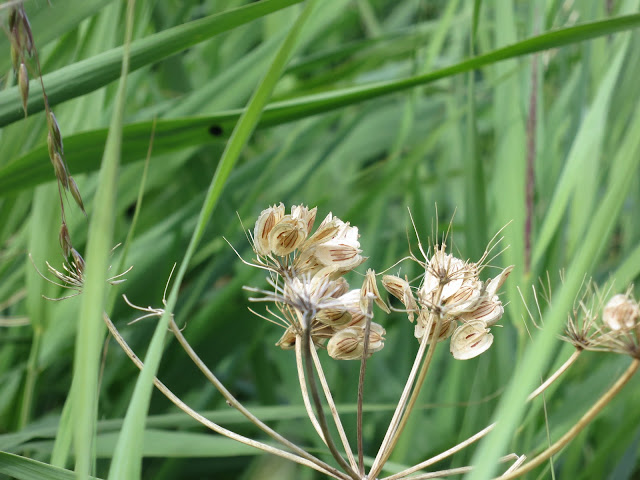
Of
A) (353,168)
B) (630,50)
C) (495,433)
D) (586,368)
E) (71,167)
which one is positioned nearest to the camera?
(495,433)

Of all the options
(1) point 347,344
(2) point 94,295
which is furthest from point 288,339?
(2) point 94,295

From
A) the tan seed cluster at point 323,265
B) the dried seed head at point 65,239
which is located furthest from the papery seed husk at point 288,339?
the dried seed head at point 65,239

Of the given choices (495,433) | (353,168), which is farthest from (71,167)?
(353,168)

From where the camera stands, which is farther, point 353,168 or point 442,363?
point 353,168

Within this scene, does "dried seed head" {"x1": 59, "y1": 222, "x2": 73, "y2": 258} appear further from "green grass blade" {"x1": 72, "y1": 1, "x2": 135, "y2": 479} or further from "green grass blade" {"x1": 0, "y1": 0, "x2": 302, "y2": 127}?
"green grass blade" {"x1": 0, "y1": 0, "x2": 302, "y2": 127}

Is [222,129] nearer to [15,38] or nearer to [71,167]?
[71,167]

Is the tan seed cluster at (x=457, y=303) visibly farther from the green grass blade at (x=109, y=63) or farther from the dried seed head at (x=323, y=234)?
the green grass blade at (x=109, y=63)

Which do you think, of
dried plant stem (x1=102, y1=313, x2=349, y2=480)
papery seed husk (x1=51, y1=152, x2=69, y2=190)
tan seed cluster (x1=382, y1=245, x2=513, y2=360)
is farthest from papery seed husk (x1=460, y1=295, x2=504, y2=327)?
papery seed husk (x1=51, y1=152, x2=69, y2=190)

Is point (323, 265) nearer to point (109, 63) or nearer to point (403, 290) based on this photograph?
point (403, 290)
